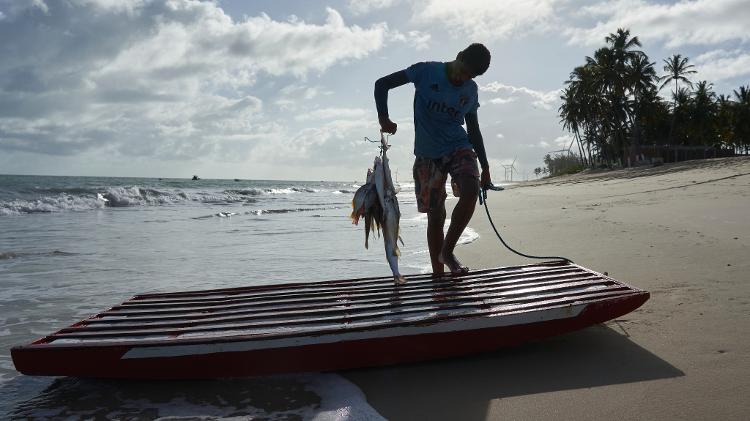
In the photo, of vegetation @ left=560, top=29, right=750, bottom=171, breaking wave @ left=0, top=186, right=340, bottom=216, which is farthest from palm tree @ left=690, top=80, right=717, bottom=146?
breaking wave @ left=0, top=186, right=340, bottom=216

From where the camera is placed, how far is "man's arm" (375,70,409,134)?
4.23 m

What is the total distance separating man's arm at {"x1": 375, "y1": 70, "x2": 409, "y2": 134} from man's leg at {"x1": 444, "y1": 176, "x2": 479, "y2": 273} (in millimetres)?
737

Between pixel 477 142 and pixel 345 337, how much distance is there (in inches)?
102

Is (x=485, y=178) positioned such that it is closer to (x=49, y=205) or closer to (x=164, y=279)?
(x=164, y=279)

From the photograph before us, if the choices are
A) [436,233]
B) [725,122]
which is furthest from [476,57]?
[725,122]

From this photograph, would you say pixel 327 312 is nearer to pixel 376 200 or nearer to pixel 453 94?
pixel 376 200

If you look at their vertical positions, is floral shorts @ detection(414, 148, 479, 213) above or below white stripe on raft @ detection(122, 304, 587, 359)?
above

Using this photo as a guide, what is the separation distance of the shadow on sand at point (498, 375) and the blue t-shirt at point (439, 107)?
1961 millimetres

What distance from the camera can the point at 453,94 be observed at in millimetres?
4332

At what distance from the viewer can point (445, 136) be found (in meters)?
4.43

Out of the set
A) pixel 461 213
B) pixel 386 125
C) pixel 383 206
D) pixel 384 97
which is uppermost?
pixel 384 97

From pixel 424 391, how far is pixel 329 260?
4427mm

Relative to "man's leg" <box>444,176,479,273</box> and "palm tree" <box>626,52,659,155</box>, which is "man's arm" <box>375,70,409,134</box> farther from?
"palm tree" <box>626,52,659,155</box>

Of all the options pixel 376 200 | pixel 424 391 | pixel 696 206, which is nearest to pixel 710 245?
pixel 376 200
